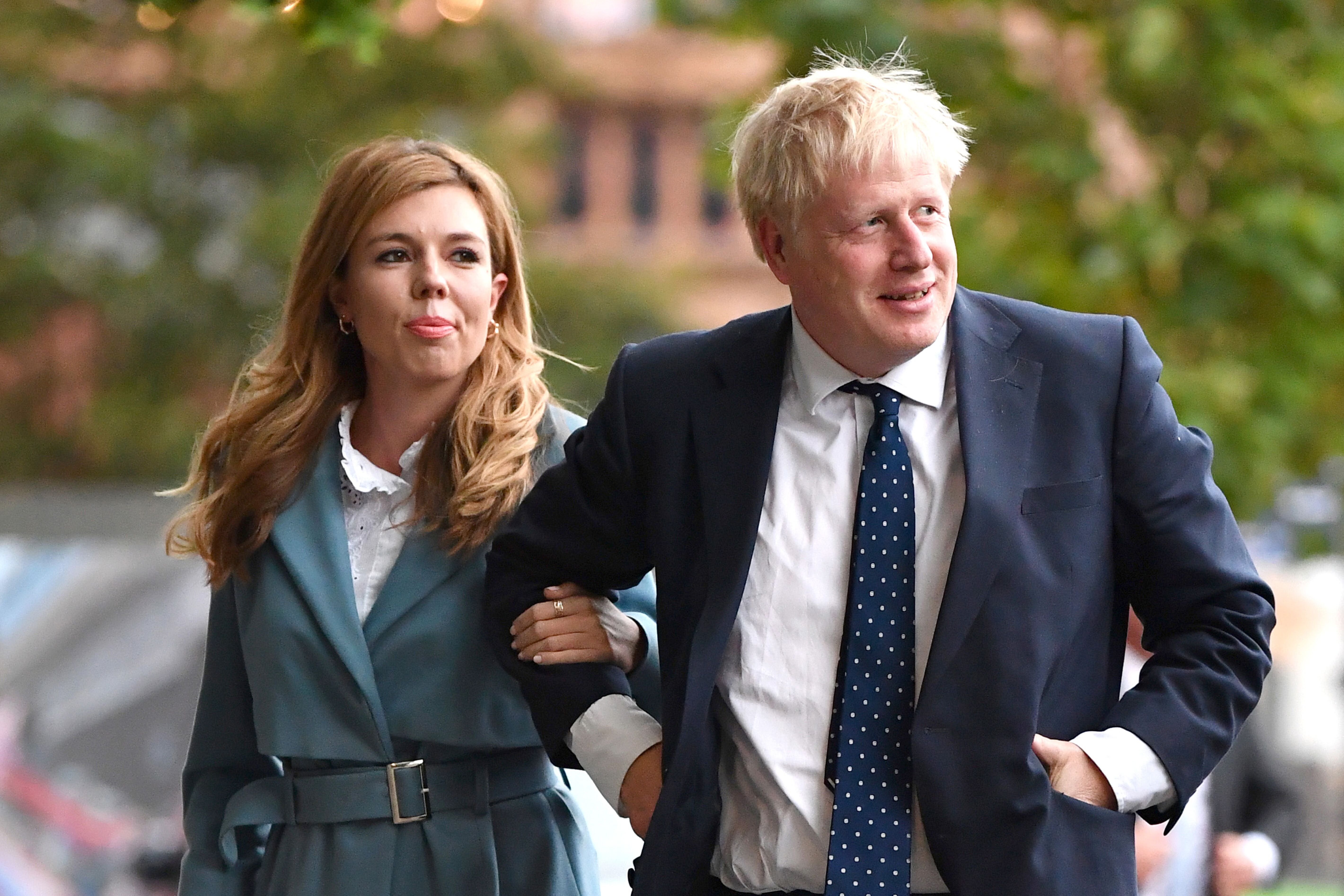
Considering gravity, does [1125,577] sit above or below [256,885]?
above

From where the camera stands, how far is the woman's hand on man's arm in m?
2.90

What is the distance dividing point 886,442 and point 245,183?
1753 centimetres

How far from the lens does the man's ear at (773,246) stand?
276 cm

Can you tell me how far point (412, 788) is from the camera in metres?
3.20

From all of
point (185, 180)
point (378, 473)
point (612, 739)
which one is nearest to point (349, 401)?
point (378, 473)

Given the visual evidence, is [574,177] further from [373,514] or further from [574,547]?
[574,547]

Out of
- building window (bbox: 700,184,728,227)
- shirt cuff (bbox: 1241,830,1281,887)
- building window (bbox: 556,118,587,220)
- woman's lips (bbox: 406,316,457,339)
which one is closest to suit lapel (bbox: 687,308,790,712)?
woman's lips (bbox: 406,316,457,339)

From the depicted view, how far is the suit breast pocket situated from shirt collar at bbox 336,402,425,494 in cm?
120

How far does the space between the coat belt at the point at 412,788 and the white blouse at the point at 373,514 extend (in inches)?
10.9

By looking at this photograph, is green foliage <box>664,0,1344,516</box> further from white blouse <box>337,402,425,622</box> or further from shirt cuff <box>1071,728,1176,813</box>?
shirt cuff <box>1071,728,1176,813</box>

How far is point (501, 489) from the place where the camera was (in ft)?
10.5

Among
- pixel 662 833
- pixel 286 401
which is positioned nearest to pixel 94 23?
pixel 286 401

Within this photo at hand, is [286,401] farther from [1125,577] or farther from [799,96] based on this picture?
[1125,577]

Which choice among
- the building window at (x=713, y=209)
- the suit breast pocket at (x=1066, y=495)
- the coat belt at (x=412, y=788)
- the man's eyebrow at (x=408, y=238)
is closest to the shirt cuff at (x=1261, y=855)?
the coat belt at (x=412, y=788)
